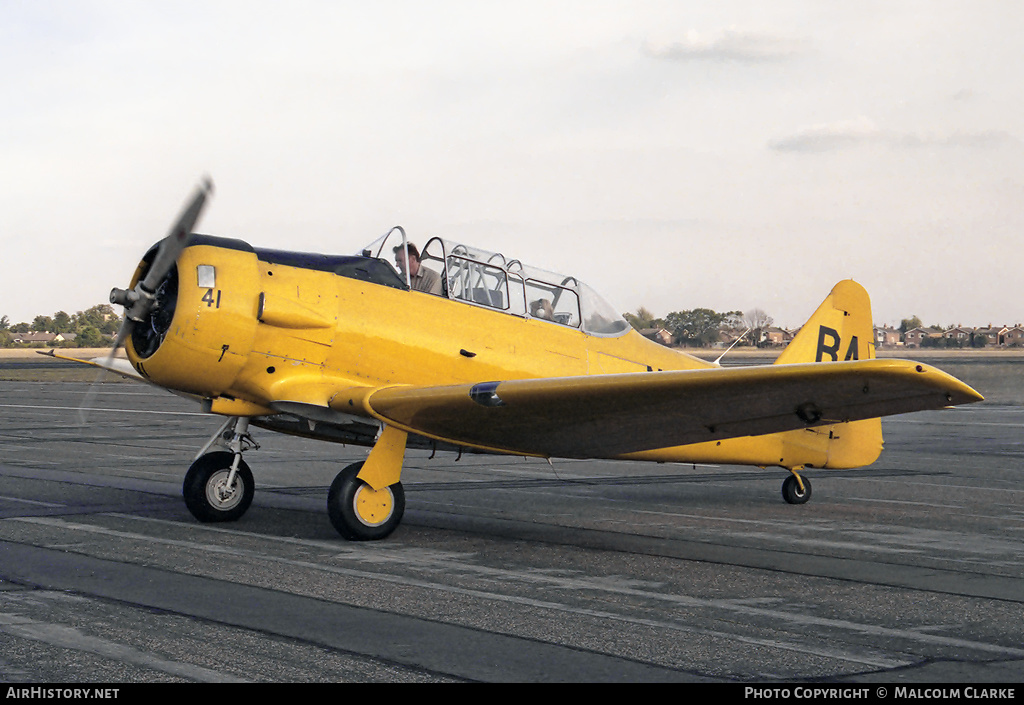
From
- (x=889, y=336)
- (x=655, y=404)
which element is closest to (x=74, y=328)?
(x=889, y=336)

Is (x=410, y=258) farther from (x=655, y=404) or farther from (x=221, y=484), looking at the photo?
(x=655, y=404)

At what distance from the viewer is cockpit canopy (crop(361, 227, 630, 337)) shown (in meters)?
9.44

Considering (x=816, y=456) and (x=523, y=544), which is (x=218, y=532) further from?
(x=816, y=456)

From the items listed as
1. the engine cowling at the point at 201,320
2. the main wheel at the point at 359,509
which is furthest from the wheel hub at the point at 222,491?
the main wheel at the point at 359,509

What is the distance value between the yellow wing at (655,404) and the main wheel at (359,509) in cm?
55

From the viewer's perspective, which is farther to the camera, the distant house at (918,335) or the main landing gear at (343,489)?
the distant house at (918,335)

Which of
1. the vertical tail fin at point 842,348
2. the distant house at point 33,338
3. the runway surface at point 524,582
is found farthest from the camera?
the distant house at point 33,338

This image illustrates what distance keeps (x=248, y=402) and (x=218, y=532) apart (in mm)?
1060

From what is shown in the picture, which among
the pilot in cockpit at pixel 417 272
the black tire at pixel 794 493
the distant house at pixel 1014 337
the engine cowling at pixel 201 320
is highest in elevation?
the distant house at pixel 1014 337

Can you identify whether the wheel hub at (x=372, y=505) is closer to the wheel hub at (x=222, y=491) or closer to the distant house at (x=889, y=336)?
the wheel hub at (x=222, y=491)

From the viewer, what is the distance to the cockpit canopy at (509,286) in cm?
944

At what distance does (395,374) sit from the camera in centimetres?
888

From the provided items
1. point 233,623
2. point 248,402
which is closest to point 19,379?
point 248,402

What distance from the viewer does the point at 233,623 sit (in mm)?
5332
